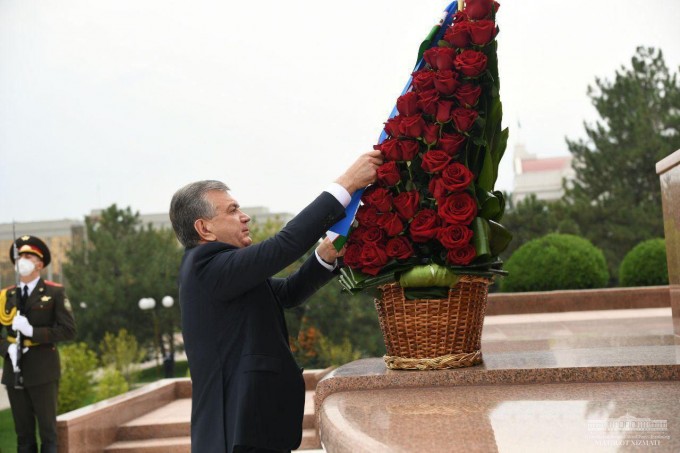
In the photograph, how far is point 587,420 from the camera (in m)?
1.65

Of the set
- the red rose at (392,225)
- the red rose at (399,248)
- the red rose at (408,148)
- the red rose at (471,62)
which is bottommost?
the red rose at (399,248)

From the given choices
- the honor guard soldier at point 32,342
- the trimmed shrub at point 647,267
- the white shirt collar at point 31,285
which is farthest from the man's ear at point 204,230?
the trimmed shrub at point 647,267

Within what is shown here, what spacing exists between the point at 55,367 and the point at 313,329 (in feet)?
34.3

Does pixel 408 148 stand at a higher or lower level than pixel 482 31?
lower

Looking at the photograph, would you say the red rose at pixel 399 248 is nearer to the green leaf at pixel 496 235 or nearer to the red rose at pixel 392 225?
the red rose at pixel 392 225

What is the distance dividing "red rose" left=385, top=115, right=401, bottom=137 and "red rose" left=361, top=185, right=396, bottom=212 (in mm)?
167

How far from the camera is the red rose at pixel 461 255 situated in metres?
2.10

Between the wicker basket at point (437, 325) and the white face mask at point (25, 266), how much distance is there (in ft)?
15.3

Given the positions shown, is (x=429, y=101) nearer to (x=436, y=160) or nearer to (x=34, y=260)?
(x=436, y=160)

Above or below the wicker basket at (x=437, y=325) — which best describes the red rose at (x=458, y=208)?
above

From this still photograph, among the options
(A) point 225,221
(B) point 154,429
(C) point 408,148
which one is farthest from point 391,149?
(B) point 154,429

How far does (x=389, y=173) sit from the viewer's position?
221 cm

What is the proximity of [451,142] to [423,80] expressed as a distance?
204 millimetres

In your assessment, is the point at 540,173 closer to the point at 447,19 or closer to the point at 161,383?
the point at 161,383
